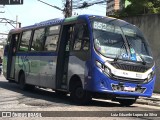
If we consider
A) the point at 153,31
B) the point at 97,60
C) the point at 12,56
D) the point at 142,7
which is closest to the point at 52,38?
the point at 97,60

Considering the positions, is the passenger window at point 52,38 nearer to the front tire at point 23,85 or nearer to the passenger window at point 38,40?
the passenger window at point 38,40

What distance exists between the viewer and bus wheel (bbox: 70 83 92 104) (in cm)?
1355

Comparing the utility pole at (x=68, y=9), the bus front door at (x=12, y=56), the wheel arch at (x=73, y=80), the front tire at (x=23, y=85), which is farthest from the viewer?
the utility pole at (x=68, y=9)

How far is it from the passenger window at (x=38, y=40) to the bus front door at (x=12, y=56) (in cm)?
323

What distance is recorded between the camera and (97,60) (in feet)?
42.8

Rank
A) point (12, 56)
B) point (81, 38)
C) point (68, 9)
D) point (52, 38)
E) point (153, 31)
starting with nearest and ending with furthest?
point (81, 38) → point (52, 38) → point (12, 56) → point (153, 31) → point (68, 9)

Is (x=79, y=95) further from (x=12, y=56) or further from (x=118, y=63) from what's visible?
(x=12, y=56)

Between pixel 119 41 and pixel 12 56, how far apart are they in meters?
9.13

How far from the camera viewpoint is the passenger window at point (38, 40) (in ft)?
56.8

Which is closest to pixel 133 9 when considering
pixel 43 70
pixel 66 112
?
pixel 43 70

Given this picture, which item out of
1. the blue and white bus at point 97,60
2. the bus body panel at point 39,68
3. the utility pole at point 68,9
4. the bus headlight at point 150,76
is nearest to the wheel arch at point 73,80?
the blue and white bus at point 97,60

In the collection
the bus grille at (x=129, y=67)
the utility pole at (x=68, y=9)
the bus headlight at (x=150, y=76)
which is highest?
the utility pole at (x=68, y=9)

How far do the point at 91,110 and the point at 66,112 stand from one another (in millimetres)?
943

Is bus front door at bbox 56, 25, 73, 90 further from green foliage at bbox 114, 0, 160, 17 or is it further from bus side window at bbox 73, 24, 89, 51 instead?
green foliage at bbox 114, 0, 160, 17
